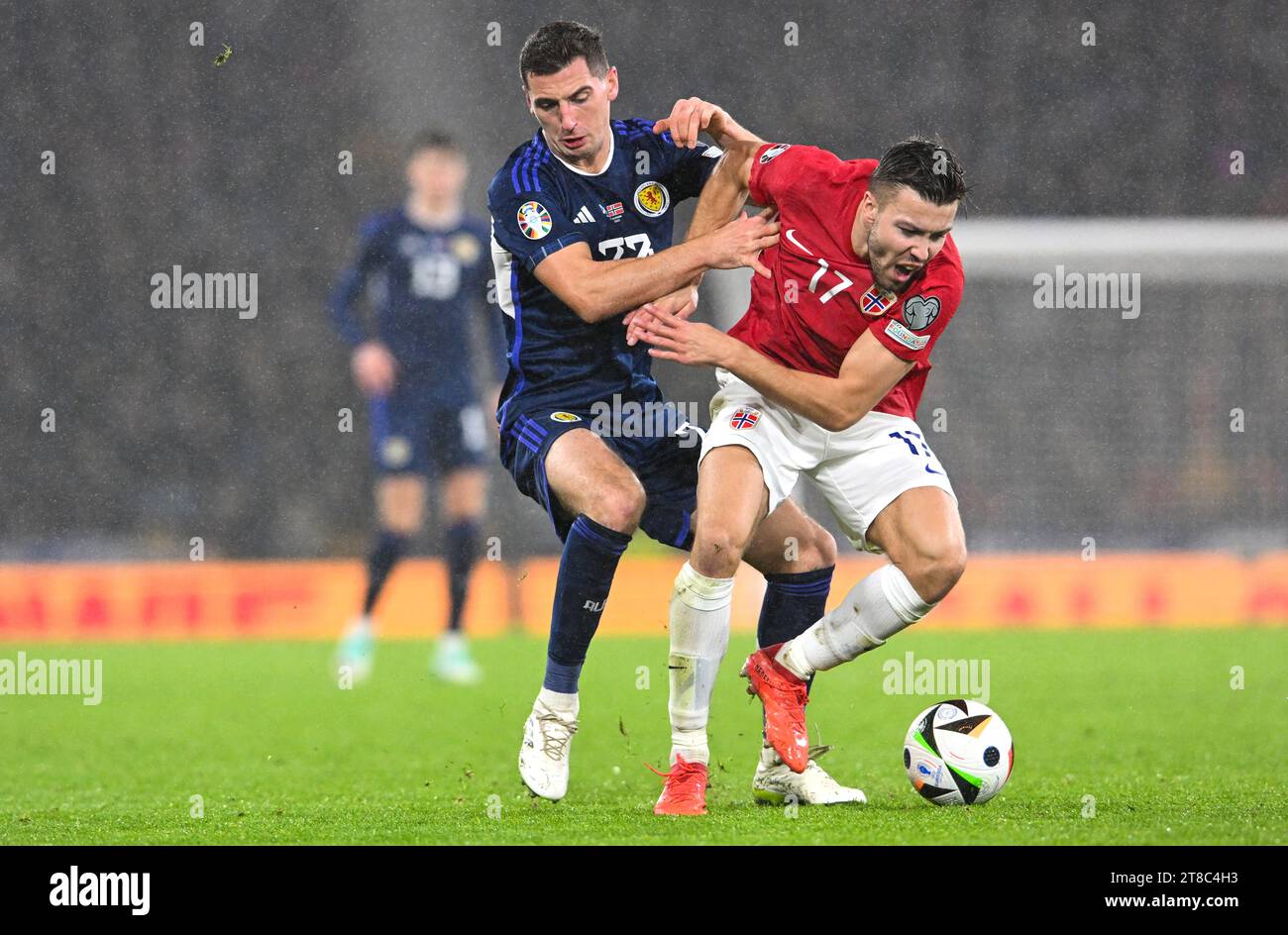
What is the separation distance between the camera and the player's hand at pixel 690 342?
3.93 metres

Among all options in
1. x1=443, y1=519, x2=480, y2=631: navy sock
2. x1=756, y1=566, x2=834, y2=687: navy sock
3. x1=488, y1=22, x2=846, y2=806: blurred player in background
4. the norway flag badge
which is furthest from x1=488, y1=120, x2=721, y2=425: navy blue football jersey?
x1=443, y1=519, x2=480, y2=631: navy sock

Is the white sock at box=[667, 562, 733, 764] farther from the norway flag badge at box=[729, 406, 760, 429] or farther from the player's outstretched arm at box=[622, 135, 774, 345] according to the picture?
the player's outstretched arm at box=[622, 135, 774, 345]

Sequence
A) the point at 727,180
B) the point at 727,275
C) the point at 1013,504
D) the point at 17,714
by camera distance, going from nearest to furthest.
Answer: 1. the point at 727,180
2. the point at 17,714
3. the point at 727,275
4. the point at 1013,504

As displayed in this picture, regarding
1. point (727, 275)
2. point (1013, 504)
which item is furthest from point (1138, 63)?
point (727, 275)

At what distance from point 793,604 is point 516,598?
21.3ft

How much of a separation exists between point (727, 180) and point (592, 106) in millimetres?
494

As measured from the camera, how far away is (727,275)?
11.2m

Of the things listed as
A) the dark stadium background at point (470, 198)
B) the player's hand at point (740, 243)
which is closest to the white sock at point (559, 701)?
the player's hand at point (740, 243)

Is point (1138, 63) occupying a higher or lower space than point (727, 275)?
higher

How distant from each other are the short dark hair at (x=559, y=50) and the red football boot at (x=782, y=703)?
5.74 ft

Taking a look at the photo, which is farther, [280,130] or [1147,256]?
[280,130]

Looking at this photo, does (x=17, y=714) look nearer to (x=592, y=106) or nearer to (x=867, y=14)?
(x=592, y=106)

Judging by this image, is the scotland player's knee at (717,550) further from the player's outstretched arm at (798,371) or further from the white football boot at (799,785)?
the white football boot at (799,785)

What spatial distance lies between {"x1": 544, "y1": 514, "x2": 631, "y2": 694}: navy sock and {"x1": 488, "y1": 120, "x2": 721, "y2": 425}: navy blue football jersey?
0.52 metres
